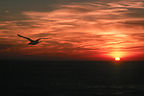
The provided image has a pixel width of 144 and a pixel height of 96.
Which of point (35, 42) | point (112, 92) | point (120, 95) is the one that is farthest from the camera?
point (35, 42)

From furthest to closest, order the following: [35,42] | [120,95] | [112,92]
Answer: [35,42] → [112,92] → [120,95]

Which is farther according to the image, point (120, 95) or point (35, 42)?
point (35, 42)

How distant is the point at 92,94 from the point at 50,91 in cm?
896

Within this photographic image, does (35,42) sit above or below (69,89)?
above

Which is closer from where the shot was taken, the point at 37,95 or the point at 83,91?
the point at 37,95

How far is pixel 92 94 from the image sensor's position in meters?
42.5

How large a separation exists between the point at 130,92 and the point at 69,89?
42.3ft

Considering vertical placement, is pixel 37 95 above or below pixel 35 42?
below

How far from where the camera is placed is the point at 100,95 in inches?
1640

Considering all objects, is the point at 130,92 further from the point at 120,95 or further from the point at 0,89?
the point at 0,89

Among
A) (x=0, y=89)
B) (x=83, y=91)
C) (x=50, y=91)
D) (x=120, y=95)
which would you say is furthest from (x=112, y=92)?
(x=0, y=89)

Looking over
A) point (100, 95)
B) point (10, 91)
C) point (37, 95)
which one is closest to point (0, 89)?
point (10, 91)

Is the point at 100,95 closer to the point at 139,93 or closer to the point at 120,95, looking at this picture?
the point at 120,95

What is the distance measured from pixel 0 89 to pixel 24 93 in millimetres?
7588
